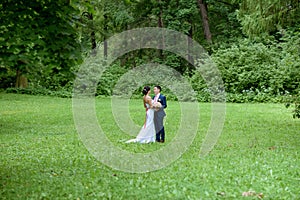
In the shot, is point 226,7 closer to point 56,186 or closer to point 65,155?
point 65,155

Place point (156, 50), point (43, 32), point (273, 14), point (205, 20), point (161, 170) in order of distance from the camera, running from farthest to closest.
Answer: point (156, 50) < point (205, 20) < point (273, 14) < point (161, 170) < point (43, 32)

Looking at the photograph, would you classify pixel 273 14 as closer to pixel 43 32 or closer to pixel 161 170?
pixel 161 170

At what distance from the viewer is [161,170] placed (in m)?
9.43

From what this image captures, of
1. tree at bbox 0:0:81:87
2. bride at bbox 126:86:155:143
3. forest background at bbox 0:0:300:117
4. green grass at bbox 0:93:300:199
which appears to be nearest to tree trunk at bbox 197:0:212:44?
forest background at bbox 0:0:300:117

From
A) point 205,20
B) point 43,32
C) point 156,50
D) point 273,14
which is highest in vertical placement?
point 205,20

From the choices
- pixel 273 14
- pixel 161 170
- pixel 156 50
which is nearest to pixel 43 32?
pixel 161 170

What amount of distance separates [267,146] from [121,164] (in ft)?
14.9

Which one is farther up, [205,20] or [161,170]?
[205,20]

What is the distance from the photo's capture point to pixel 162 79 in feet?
114

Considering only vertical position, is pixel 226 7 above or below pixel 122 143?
above

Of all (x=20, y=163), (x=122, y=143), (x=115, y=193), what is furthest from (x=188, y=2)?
(x=115, y=193)

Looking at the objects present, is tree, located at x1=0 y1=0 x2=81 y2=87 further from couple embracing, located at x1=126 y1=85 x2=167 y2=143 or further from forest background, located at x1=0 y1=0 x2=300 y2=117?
couple embracing, located at x1=126 y1=85 x2=167 y2=143

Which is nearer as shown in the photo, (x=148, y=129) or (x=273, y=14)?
(x=148, y=129)

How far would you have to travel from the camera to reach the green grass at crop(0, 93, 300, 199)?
7.66 meters
